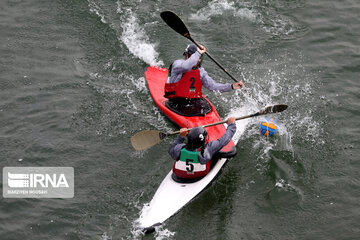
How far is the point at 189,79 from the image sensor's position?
8203 mm

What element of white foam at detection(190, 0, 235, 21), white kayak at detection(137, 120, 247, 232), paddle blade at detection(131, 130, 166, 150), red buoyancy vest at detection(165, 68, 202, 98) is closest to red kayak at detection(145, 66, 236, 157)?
red buoyancy vest at detection(165, 68, 202, 98)

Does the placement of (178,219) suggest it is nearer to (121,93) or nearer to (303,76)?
(121,93)

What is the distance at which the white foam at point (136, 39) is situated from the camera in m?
10.4

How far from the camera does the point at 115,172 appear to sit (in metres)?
7.80

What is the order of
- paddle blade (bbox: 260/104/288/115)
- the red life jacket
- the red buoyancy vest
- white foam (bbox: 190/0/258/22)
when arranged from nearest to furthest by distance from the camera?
the red life jacket, paddle blade (bbox: 260/104/288/115), the red buoyancy vest, white foam (bbox: 190/0/258/22)

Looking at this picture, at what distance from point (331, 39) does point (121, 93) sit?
5.31m

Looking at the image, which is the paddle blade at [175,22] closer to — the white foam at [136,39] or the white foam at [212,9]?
the white foam at [136,39]

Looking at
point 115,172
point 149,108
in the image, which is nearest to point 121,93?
point 149,108

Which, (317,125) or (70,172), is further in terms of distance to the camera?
(317,125)

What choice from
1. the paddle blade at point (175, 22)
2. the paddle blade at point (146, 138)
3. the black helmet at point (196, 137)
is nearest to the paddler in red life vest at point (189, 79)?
the paddle blade at point (175, 22)

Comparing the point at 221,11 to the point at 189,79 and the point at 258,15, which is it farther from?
the point at 189,79

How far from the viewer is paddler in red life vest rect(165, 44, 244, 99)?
793cm

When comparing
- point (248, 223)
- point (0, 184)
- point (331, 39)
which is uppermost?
point (331, 39)

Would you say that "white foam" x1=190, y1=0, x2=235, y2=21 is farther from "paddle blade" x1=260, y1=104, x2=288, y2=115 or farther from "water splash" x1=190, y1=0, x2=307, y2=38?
"paddle blade" x1=260, y1=104, x2=288, y2=115
